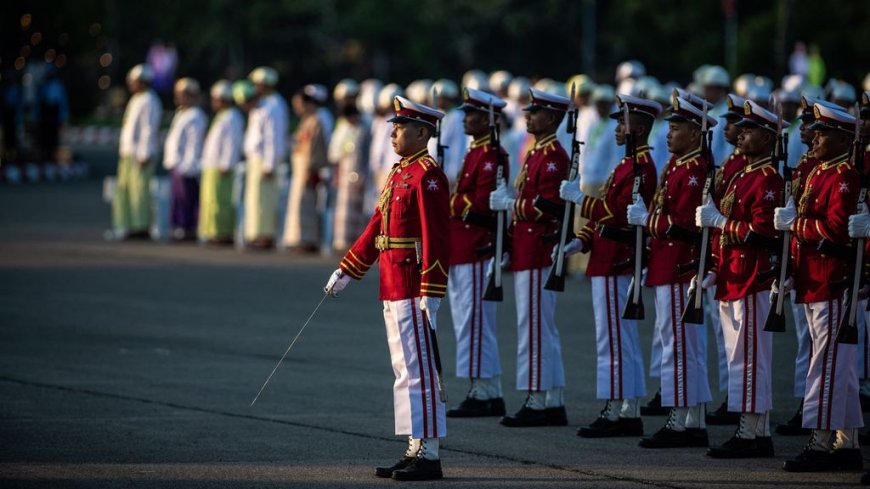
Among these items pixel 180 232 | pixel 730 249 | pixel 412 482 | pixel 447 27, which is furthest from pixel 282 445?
pixel 447 27

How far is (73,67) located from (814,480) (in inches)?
1276

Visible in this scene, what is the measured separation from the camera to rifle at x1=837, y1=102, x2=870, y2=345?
8.48 meters

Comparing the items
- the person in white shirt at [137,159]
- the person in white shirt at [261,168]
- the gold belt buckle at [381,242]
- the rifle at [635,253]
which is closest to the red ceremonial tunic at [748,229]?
the rifle at [635,253]

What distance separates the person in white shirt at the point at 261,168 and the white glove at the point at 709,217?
11540 mm

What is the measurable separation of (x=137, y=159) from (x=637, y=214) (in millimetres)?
12735

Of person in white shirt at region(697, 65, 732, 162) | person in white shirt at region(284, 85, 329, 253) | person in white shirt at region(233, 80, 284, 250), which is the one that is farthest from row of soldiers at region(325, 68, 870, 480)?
person in white shirt at region(233, 80, 284, 250)

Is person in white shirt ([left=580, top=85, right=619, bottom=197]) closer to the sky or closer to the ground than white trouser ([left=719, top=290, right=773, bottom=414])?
closer to the sky

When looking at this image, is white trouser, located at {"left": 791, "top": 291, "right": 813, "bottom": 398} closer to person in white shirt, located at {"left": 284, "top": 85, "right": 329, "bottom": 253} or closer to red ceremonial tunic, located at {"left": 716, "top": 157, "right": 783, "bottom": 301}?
red ceremonial tunic, located at {"left": 716, "top": 157, "right": 783, "bottom": 301}

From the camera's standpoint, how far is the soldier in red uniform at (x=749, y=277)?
893cm

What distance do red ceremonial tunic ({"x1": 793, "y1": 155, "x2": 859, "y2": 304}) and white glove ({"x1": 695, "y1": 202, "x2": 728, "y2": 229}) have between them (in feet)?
1.42

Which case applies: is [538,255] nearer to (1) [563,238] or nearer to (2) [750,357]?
(1) [563,238]

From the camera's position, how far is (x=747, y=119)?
29.8 ft

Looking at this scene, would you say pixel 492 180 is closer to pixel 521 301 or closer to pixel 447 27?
pixel 521 301

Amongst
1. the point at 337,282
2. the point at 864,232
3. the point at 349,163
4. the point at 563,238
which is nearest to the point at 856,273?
the point at 864,232
